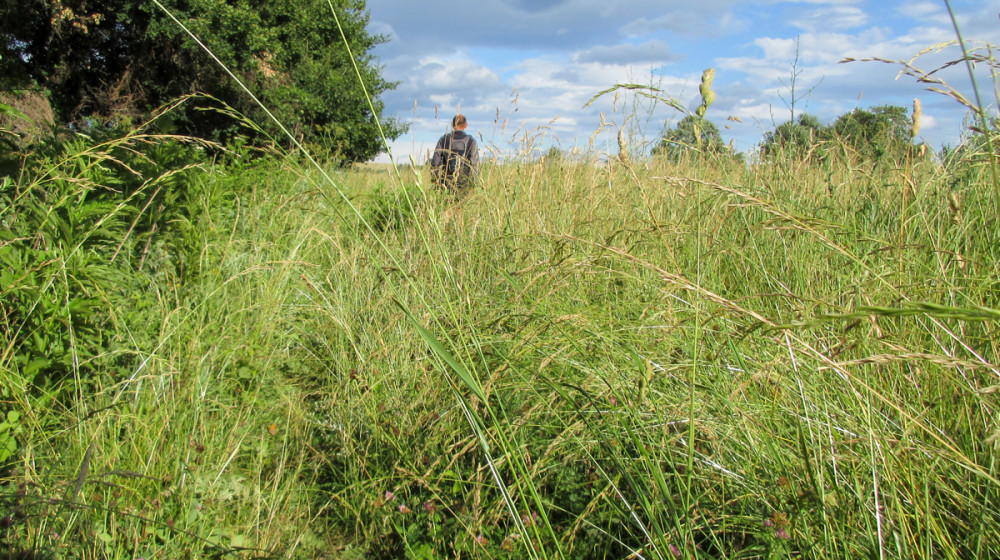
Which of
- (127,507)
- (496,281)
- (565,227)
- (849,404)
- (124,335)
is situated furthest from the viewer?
(565,227)

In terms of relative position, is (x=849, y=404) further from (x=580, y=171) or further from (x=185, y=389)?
(x=580, y=171)

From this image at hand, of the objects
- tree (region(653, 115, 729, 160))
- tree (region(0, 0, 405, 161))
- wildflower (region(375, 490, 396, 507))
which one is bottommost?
wildflower (region(375, 490, 396, 507))

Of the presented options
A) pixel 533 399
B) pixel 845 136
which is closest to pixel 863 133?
pixel 845 136

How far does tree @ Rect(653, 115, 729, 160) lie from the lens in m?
1.26

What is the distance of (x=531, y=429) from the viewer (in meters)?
1.70

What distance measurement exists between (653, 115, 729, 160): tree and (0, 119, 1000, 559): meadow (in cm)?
14

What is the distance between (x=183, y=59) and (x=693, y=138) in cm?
1581

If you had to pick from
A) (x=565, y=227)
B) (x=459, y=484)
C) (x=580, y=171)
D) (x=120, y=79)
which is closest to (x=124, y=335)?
(x=459, y=484)

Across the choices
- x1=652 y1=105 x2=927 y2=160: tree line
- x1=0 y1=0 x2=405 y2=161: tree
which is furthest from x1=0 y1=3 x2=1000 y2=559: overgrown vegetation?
x1=0 y1=0 x2=405 y2=161: tree

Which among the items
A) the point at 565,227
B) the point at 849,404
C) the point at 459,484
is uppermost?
the point at 565,227

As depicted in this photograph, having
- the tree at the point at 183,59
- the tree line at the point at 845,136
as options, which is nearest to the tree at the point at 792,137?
the tree line at the point at 845,136

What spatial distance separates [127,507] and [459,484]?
91 centimetres

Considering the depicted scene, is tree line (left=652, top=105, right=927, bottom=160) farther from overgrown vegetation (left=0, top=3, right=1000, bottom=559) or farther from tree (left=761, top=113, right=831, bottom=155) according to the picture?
overgrown vegetation (left=0, top=3, right=1000, bottom=559)

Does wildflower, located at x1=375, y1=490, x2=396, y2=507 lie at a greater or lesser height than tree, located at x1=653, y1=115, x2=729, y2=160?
lesser
